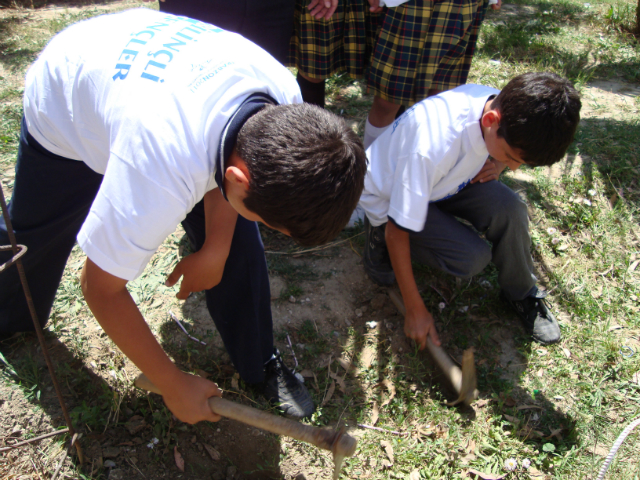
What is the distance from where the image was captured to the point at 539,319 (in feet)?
7.88

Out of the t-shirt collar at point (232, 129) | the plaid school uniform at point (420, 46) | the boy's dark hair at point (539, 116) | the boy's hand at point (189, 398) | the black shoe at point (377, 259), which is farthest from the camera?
the plaid school uniform at point (420, 46)

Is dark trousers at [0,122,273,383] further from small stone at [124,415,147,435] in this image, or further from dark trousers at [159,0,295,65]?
dark trousers at [159,0,295,65]

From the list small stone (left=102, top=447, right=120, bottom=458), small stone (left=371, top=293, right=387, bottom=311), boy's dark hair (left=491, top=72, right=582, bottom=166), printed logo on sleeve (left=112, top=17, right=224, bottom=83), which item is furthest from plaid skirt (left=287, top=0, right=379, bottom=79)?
small stone (left=102, top=447, right=120, bottom=458)

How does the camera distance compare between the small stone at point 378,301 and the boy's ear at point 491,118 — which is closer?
the boy's ear at point 491,118

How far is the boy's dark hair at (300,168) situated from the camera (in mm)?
1122

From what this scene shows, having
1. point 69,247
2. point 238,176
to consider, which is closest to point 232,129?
point 238,176

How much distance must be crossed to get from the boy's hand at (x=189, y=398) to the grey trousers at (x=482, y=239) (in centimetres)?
129

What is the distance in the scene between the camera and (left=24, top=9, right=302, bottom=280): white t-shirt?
Answer: 106cm

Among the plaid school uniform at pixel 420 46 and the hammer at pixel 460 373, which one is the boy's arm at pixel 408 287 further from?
the plaid school uniform at pixel 420 46

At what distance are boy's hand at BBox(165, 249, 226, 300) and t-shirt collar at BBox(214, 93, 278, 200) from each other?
35 cm

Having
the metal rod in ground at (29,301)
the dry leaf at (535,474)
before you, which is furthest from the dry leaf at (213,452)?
the dry leaf at (535,474)

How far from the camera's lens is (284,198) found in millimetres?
1132

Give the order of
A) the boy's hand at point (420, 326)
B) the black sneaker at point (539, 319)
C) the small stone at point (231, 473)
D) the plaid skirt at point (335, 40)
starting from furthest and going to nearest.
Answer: the plaid skirt at point (335, 40) → the black sneaker at point (539, 319) → the boy's hand at point (420, 326) → the small stone at point (231, 473)

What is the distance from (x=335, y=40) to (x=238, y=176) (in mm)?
2050
